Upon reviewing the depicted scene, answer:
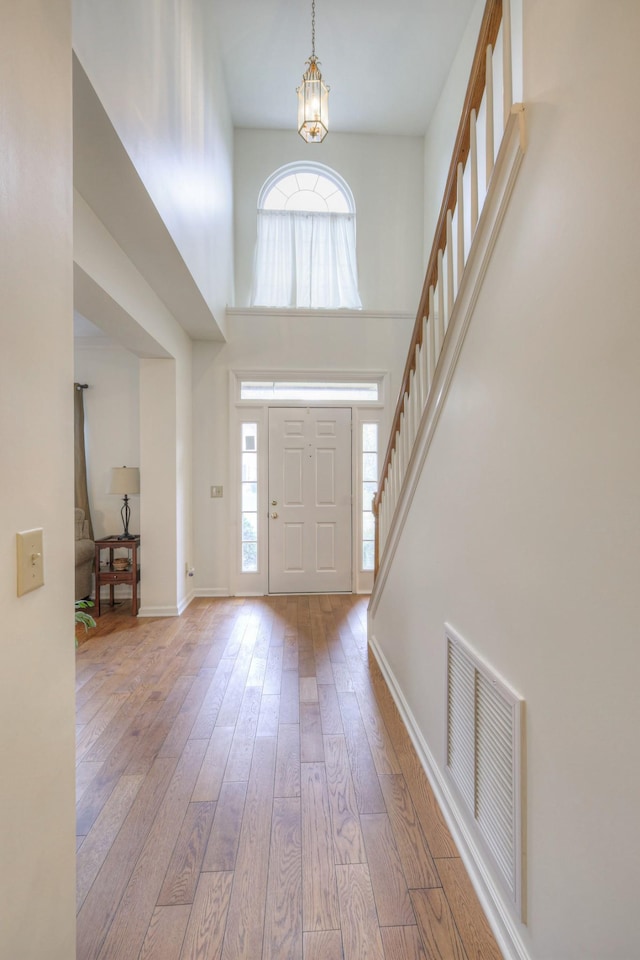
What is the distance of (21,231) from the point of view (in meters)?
0.90

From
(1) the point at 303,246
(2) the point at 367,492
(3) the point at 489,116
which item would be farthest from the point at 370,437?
(3) the point at 489,116

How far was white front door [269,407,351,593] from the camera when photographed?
5066 millimetres

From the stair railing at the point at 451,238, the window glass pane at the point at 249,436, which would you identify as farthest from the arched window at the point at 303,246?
the stair railing at the point at 451,238

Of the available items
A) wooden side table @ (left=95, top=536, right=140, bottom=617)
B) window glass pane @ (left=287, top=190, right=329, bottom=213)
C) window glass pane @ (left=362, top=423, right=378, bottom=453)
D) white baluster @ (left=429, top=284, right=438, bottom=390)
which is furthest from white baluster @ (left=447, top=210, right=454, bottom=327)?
window glass pane @ (left=287, top=190, right=329, bottom=213)

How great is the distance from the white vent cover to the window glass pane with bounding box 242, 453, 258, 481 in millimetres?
Result: 3491

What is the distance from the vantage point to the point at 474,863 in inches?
59.9

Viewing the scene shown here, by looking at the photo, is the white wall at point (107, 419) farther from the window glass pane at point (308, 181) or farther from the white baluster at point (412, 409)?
the white baluster at point (412, 409)

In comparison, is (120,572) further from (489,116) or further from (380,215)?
(380,215)

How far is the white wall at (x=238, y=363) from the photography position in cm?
495

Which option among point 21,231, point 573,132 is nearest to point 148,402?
point 21,231

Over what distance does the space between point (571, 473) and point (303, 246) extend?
499 cm

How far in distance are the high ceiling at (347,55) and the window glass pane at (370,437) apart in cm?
321

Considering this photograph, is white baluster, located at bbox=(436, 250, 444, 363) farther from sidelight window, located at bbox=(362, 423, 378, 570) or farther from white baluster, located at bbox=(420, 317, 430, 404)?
sidelight window, located at bbox=(362, 423, 378, 570)

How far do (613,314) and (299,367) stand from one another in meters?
4.28
